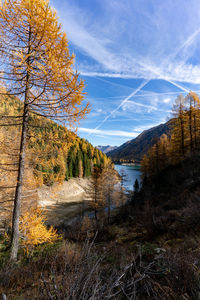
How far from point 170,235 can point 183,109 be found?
69.2 feet

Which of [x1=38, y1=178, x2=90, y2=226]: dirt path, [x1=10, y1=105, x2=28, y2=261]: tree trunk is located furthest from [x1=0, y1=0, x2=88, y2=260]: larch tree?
[x1=38, y1=178, x2=90, y2=226]: dirt path

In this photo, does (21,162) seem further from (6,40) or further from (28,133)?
(6,40)

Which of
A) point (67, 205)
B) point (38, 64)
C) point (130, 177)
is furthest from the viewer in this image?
point (130, 177)

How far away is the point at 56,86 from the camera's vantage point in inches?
172

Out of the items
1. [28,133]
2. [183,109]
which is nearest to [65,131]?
[28,133]

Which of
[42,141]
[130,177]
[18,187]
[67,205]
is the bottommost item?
[67,205]

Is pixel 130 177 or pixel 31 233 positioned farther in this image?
pixel 130 177

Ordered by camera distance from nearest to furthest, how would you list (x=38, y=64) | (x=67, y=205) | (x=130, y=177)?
1. (x=38, y=64)
2. (x=67, y=205)
3. (x=130, y=177)

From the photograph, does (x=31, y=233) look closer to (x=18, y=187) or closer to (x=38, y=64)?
(x=18, y=187)

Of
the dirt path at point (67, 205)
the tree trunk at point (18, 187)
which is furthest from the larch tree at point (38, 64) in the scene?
the dirt path at point (67, 205)

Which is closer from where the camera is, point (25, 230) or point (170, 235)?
point (25, 230)

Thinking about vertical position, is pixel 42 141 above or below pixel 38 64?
below

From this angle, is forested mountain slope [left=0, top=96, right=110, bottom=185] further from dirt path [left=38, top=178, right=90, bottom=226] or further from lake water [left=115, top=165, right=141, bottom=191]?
lake water [left=115, top=165, right=141, bottom=191]

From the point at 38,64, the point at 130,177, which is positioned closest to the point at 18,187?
the point at 38,64
